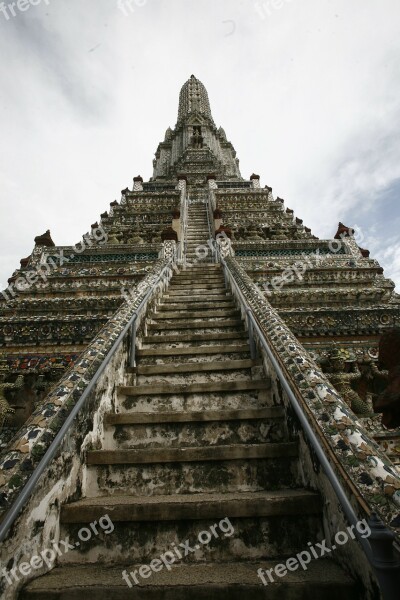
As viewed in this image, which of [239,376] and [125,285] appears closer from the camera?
[239,376]

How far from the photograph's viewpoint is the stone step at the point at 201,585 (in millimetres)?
1764

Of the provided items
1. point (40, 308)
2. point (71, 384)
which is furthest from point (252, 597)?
point (40, 308)

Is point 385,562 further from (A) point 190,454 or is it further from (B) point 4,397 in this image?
(B) point 4,397

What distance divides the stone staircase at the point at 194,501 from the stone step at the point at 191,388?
0.01 metres

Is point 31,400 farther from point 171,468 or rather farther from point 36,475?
point 36,475

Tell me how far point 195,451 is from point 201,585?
98cm

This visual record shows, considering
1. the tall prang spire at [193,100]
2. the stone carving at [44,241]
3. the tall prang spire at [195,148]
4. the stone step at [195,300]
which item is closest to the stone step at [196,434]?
the stone step at [195,300]

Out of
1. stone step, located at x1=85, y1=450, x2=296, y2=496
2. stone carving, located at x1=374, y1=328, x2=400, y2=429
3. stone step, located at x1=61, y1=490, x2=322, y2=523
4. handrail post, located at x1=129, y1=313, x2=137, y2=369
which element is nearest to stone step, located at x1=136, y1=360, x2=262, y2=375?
handrail post, located at x1=129, y1=313, x2=137, y2=369

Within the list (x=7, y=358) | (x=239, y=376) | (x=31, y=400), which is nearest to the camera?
(x=239, y=376)

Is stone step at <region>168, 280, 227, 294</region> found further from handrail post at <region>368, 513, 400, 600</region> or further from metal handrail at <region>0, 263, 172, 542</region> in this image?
handrail post at <region>368, 513, 400, 600</region>

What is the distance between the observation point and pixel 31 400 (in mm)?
4758

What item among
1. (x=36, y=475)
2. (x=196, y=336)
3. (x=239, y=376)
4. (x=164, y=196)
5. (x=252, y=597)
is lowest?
(x=252, y=597)

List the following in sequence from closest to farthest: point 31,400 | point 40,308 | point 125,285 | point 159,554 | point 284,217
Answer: point 159,554 → point 31,400 → point 40,308 → point 125,285 → point 284,217

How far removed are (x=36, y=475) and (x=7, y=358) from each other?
13.4 ft
